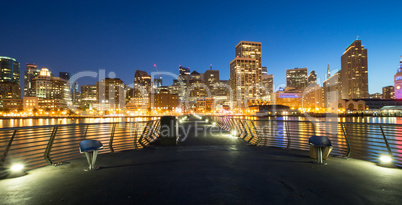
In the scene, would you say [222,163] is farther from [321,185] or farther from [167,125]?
[167,125]

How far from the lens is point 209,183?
5.26 metres

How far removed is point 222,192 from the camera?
470cm

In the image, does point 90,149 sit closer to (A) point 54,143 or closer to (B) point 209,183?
(A) point 54,143

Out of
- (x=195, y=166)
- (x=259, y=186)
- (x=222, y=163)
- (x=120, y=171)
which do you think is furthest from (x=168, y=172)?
(x=259, y=186)

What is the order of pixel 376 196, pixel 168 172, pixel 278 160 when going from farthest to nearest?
pixel 278 160 → pixel 168 172 → pixel 376 196

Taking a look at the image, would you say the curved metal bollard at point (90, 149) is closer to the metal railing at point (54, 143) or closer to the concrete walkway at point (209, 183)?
the concrete walkway at point (209, 183)

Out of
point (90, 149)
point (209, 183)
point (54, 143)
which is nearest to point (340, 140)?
point (209, 183)

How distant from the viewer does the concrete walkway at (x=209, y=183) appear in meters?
4.39

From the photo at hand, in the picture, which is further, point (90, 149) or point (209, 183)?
point (90, 149)

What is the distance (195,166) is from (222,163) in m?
0.95

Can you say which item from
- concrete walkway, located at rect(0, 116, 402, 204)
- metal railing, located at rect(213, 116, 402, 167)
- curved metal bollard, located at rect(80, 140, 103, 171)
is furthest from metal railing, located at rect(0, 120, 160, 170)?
metal railing, located at rect(213, 116, 402, 167)

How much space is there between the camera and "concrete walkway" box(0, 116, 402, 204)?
4.39 m

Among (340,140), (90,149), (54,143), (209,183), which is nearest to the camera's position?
(209,183)

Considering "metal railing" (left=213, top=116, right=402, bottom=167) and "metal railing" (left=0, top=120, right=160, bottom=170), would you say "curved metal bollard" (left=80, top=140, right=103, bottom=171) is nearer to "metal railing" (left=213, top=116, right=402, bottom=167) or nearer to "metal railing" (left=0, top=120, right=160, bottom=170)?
"metal railing" (left=0, top=120, right=160, bottom=170)
